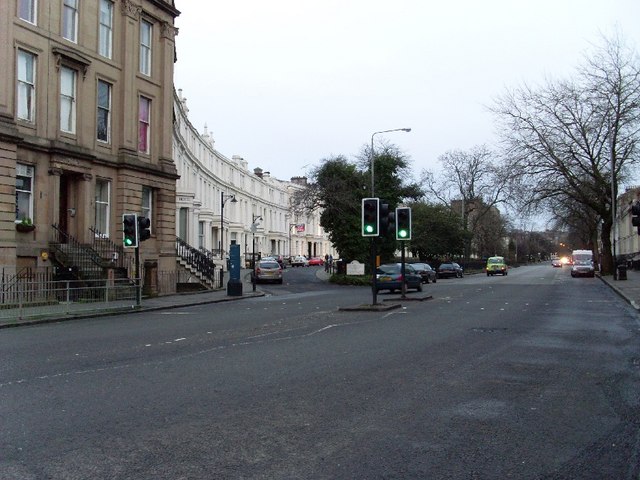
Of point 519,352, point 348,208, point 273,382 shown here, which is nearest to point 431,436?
point 273,382

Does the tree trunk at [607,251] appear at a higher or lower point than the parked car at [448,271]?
higher

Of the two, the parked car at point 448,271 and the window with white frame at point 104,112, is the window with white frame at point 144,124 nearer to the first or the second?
the window with white frame at point 104,112

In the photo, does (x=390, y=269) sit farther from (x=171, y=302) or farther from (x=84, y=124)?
(x=84, y=124)

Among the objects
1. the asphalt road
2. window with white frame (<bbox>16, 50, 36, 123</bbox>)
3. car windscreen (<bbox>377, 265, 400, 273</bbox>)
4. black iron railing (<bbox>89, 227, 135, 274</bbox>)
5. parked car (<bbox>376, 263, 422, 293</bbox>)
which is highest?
window with white frame (<bbox>16, 50, 36, 123</bbox>)

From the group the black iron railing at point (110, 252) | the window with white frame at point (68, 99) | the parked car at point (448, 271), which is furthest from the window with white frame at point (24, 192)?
the parked car at point (448, 271)

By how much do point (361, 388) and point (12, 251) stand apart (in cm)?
1871

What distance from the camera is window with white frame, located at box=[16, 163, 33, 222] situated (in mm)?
23891

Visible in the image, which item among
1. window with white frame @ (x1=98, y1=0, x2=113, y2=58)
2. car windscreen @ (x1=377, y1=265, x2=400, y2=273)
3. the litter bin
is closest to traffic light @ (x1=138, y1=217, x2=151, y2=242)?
window with white frame @ (x1=98, y1=0, x2=113, y2=58)

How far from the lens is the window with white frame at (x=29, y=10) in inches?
944

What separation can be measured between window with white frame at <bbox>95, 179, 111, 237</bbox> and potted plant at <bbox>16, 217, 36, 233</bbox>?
4487mm

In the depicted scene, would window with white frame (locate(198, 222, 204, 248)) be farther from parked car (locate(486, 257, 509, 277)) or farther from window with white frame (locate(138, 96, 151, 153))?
window with white frame (locate(138, 96, 151, 153))

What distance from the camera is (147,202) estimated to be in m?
31.5

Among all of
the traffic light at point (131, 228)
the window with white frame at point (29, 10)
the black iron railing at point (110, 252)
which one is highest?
the window with white frame at point (29, 10)

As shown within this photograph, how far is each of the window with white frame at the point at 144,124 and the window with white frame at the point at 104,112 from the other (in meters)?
2.04
